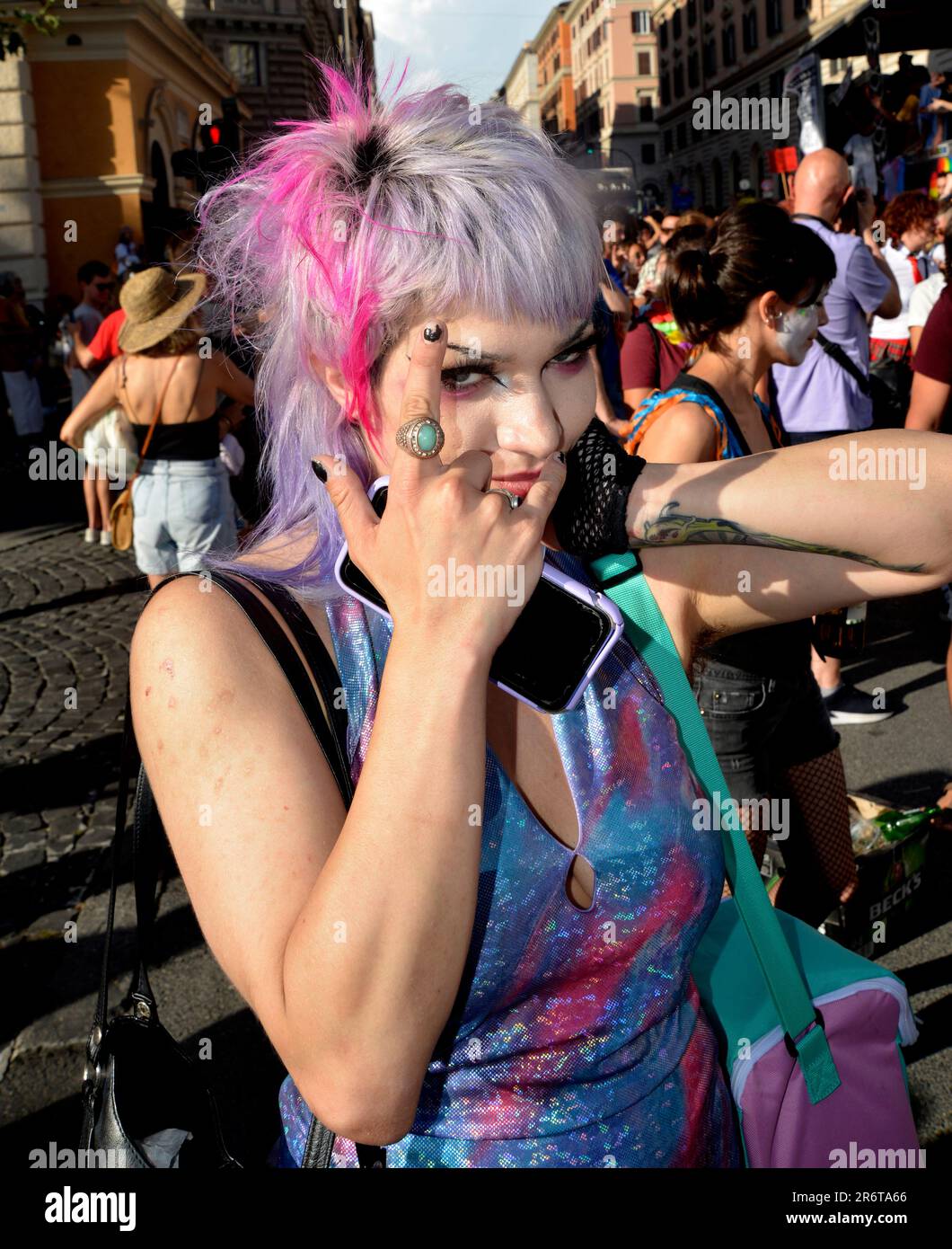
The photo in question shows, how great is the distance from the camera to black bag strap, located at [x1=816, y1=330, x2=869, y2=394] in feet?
17.6

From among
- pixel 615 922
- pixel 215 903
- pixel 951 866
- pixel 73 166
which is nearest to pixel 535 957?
pixel 615 922

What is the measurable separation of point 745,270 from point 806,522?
224 cm

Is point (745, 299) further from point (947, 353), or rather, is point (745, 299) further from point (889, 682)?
point (889, 682)

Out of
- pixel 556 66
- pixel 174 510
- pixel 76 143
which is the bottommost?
pixel 174 510

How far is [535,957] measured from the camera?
3.97 ft

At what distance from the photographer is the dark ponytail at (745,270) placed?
11.1 ft

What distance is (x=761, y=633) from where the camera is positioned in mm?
2709

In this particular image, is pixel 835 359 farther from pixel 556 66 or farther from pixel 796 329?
pixel 556 66

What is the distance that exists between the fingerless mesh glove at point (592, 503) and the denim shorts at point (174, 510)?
4.24 m

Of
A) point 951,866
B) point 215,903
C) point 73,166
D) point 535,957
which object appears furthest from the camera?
point 73,166

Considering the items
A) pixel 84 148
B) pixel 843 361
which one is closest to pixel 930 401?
pixel 843 361

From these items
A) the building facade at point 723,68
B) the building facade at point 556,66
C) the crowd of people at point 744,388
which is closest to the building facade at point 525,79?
the building facade at point 556,66

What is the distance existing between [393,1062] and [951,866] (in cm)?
329

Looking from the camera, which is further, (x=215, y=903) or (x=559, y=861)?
(x=559, y=861)
